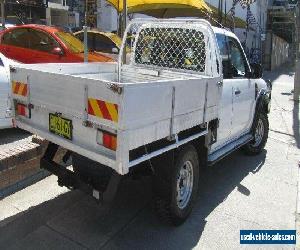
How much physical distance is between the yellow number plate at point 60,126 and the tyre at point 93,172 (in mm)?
479

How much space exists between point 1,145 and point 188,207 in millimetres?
3279

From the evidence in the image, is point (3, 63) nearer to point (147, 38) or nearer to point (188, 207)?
point (147, 38)

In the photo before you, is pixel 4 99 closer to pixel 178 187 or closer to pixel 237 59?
pixel 178 187

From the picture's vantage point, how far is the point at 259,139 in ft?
23.2

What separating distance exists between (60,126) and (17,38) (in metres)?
7.51

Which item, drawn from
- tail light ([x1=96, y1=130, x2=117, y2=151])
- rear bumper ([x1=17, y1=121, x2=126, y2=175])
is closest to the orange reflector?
rear bumper ([x1=17, y1=121, x2=126, y2=175])

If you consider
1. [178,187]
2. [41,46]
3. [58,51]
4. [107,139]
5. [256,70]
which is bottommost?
[178,187]

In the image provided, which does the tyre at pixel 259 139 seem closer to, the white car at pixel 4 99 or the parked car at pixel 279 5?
the white car at pixel 4 99

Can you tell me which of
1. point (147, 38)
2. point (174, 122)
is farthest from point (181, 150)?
point (147, 38)

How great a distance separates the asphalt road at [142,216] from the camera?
395 centimetres

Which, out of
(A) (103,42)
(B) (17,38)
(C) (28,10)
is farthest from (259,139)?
(C) (28,10)

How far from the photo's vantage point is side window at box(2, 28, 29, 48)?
10.2 m

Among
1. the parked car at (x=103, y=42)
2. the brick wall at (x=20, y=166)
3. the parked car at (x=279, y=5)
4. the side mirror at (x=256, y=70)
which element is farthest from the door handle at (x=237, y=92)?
the parked car at (x=279, y=5)

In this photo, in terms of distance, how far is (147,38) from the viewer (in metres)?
5.43
